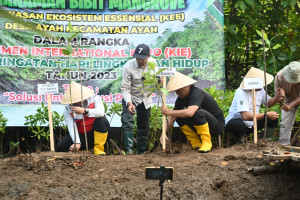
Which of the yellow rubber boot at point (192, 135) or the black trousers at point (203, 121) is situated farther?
the yellow rubber boot at point (192, 135)

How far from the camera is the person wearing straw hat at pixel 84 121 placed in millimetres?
4613

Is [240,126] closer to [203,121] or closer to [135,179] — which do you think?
[203,121]

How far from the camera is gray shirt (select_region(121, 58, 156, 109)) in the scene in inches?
196

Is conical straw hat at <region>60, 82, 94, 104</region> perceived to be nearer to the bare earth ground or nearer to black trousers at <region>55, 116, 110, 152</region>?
black trousers at <region>55, 116, 110, 152</region>

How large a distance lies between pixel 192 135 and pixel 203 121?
35 cm

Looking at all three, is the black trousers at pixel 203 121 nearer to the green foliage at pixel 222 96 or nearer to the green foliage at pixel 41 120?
the green foliage at pixel 222 96

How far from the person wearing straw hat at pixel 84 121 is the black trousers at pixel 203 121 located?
3.07ft

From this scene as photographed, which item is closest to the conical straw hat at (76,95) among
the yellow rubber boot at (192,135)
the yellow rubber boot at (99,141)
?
the yellow rubber boot at (99,141)

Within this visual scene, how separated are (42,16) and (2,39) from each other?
2.16 feet

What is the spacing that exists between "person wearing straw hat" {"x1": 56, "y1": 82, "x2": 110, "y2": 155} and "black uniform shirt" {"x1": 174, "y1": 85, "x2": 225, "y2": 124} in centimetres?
93

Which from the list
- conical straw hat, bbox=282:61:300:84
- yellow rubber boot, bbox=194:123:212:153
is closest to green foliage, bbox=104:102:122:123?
yellow rubber boot, bbox=194:123:212:153

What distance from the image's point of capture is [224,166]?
369cm

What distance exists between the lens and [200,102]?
450 cm

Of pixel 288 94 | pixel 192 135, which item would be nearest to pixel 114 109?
pixel 192 135
